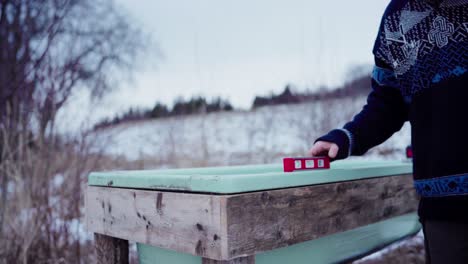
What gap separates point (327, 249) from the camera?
4.04 feet

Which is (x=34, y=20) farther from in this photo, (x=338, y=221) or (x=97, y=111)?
(x=338, y=221)

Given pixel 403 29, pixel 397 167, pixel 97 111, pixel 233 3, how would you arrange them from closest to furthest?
pixel 403 29, pixel 397 167, pixel 97 111, pixel 233 3

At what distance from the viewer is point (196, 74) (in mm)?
3885

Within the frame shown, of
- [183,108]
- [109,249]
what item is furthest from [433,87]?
[183,108]

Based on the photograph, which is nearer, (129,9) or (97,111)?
(97,111)

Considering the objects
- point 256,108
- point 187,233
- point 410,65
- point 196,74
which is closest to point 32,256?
point 187,233

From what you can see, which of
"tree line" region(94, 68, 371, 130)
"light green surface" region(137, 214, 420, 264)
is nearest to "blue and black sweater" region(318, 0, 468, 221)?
"light green surface" region(137, 214, 420, 264)

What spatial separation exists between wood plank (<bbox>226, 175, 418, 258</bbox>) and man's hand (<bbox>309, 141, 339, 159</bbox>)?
88 millimetres

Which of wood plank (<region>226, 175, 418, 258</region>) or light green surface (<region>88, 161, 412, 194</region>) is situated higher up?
light green surface (<region>88, 161, 412, 194</region>)

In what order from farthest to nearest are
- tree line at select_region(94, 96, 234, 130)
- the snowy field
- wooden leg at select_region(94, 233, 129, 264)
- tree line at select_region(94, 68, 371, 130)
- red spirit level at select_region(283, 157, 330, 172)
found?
tree line at select_region(94, 96, 234, 130)
tree line at select_region(94, 68, 371, 130)
the snowy field
wooden leg at select_region(94, 233, 129, 264)
red spirit level at select_region(283, 157, 330, 172)

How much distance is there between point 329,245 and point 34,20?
3.46m

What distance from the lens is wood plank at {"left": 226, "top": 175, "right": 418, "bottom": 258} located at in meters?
0.80

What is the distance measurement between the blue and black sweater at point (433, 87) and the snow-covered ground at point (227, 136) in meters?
2.01

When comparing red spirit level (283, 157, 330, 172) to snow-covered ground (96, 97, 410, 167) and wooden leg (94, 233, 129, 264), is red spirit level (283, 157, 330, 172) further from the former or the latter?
snow-covered ground (96, 97, 410, 167)
